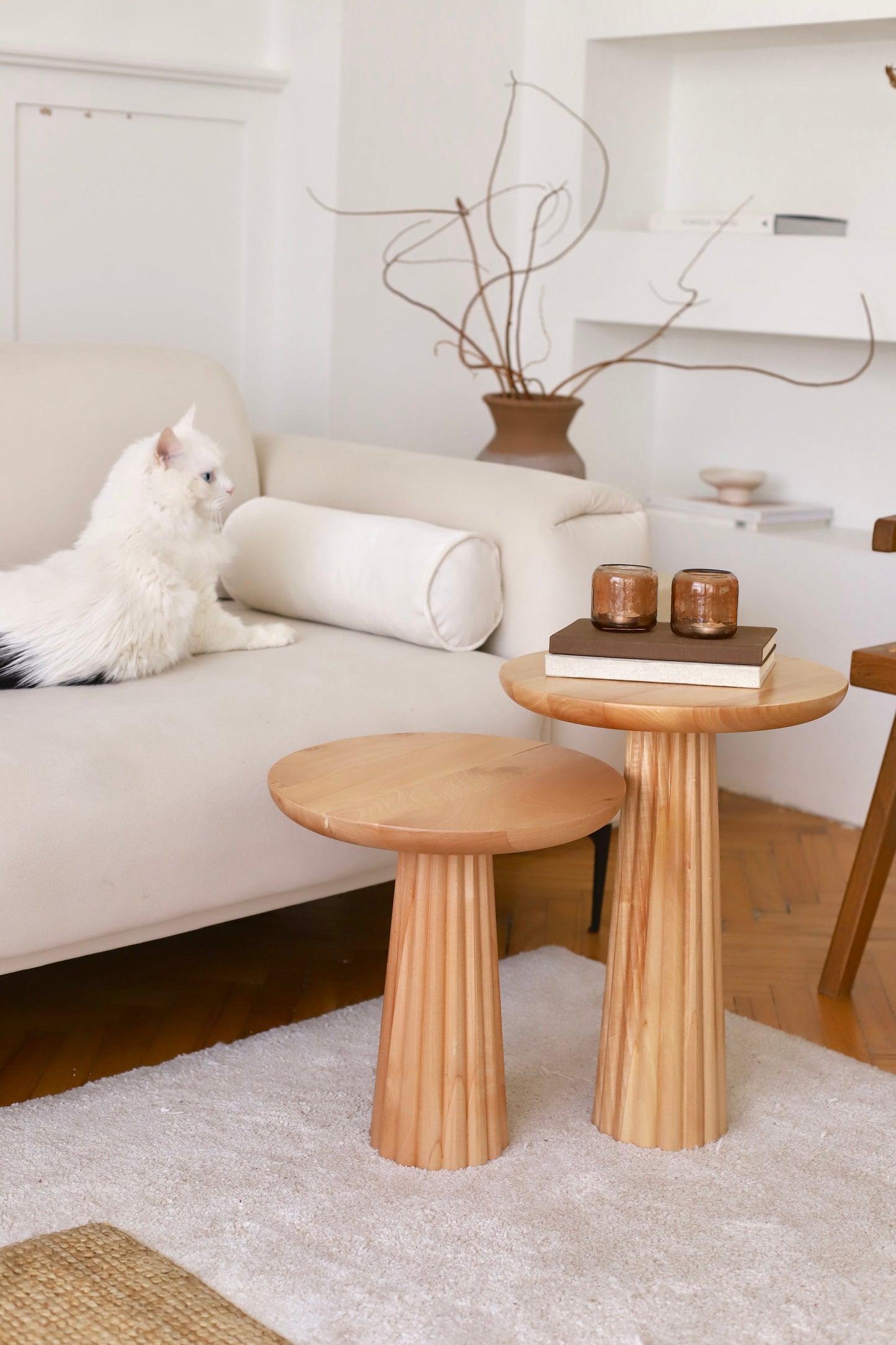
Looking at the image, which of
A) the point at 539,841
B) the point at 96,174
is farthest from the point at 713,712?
the point at 96,174

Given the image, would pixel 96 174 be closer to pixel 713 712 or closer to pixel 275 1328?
pixel 713 712

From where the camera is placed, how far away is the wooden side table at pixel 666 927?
1.73 metres

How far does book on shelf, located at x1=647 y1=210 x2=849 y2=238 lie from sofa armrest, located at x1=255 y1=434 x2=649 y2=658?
1055 millimetres

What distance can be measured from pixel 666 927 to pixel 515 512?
89 cm

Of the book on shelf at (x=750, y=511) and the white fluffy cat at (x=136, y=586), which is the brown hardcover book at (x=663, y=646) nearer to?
the white fluffy cat at (x=136, y=586)

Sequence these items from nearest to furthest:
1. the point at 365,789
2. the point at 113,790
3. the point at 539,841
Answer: the point at 539,841
the point at 365,789
the point at 113,790

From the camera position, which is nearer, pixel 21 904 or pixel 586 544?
pixel 21 904

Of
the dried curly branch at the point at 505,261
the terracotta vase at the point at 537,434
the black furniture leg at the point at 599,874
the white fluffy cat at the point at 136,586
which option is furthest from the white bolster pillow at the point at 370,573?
the dried curly branch at the point at 505,261

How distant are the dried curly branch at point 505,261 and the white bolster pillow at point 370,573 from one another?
1010 millimetres

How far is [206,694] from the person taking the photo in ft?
6.61

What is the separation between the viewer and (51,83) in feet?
9.91

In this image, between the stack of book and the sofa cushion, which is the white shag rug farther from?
the stack of book

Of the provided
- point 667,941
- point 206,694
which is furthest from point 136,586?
point 667,941

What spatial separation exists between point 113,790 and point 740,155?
2.55 metres
